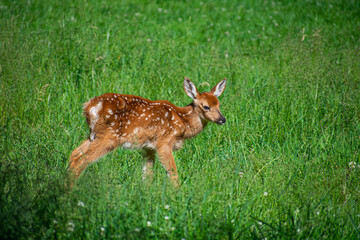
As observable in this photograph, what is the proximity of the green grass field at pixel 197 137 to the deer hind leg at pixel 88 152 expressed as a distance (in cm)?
12

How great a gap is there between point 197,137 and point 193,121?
0.96 feet

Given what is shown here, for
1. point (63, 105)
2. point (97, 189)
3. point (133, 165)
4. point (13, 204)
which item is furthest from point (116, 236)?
point (63, 105)

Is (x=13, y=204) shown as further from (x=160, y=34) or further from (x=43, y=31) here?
(x=160, y=34)

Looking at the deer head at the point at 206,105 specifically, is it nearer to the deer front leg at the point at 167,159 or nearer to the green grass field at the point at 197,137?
the green grass field at the point at 197,137

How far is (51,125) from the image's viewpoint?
5.18 m

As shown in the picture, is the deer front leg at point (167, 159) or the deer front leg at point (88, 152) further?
the deer front leg at point (167, 159)

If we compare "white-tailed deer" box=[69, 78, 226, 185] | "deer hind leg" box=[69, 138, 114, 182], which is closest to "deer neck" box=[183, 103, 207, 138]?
"white-tailed deer" box=[69, 78, 226, 185]

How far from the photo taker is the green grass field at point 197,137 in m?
3.41

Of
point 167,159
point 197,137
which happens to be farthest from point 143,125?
point 197,137

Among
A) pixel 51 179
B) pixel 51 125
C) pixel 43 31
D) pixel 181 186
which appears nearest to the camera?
pixel 51 179

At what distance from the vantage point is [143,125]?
479 centimetres

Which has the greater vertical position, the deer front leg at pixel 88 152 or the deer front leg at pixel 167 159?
the deer front leg at pixel 88 152

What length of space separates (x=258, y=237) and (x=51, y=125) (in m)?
2.84

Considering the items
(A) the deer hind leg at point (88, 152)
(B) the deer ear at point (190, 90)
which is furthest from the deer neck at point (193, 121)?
(A) the deer hind leg at point (88, 152)
